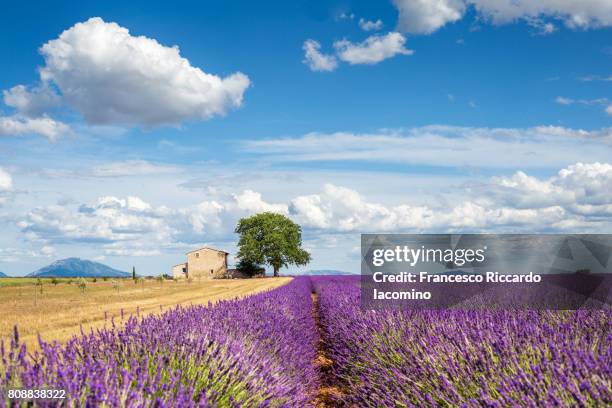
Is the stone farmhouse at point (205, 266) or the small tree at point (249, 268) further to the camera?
the stone farmhouse at point (205, 266)

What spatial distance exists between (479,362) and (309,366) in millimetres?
3004

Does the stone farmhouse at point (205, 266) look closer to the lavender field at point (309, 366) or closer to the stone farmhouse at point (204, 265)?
the stone farmhouse at point (204, 265)

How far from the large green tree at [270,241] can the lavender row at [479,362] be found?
49.7m

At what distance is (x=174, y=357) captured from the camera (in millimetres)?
3363

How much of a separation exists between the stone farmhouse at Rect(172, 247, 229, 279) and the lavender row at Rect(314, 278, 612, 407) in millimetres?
56165

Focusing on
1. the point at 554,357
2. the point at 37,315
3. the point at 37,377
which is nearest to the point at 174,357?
the point at 37,377

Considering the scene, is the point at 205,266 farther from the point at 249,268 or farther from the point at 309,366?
the point at 309,366

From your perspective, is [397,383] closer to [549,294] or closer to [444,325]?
[444,325]

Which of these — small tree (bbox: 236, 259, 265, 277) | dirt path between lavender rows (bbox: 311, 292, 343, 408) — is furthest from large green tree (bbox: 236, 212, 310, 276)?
dirt path between lavender rows (bbox: 311, 292, 343, 408)

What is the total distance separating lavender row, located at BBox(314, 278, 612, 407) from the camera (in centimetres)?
232

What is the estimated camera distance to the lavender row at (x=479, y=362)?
2.32 metres

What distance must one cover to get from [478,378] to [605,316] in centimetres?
324

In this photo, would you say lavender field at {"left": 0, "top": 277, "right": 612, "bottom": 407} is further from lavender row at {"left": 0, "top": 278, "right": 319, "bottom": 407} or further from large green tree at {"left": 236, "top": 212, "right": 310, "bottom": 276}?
large green tree at {"left": 236, "top": 212, "right": 310, "bottom": 276}

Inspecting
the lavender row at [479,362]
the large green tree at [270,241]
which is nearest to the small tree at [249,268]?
the large green tree at [270,241]
